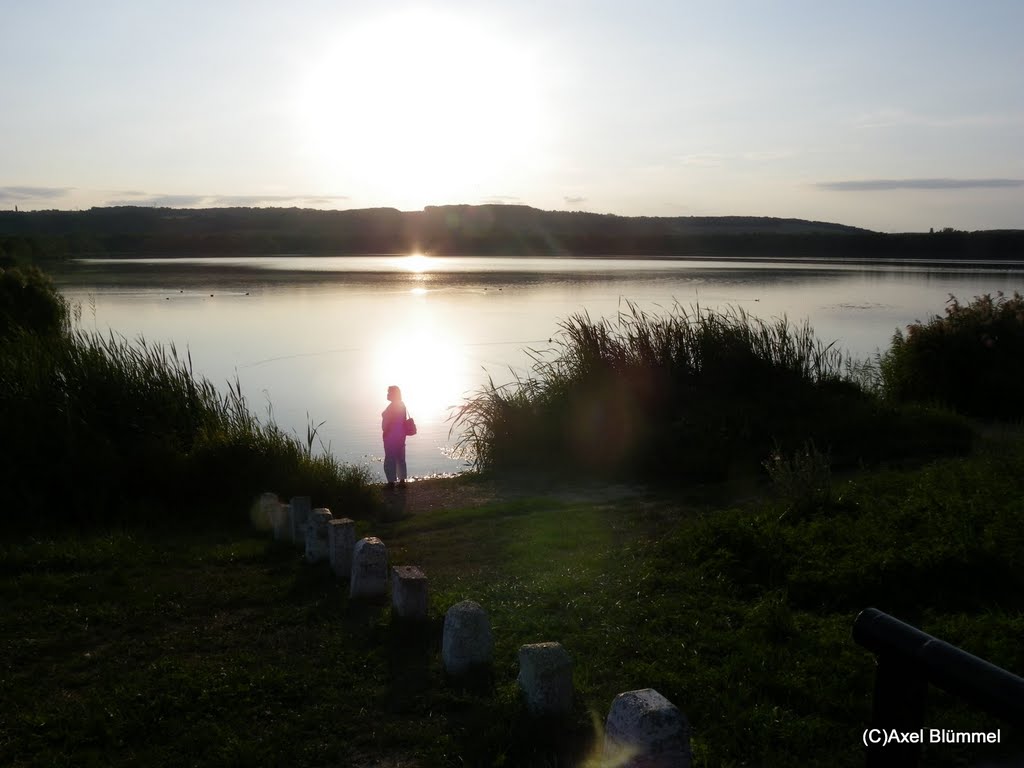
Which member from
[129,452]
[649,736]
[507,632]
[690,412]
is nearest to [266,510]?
[129,452]

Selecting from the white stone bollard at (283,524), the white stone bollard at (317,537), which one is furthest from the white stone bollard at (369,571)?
the white stone bollard at (283,524)

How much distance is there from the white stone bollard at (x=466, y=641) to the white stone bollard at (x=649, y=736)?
141 cm

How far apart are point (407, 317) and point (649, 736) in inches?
1175

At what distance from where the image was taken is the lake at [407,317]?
17.9 meters

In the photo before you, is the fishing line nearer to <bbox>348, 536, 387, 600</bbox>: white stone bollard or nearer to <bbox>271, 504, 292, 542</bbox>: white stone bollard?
<bbox>271, 504, 292, 542</bbox>: white stone bollard

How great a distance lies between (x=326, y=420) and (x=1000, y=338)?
1128 centimetres

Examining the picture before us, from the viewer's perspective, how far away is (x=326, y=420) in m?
16.2

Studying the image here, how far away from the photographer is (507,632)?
5121 millimetres

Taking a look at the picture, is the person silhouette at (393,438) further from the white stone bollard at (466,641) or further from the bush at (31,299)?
the bush at (31,299)

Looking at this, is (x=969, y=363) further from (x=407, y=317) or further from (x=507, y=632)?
(x=407, y=317)

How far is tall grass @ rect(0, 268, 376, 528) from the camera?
8664 millimetres

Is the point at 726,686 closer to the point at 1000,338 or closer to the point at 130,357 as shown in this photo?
the point at 130,357

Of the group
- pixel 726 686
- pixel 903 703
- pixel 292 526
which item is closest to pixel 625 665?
pixel 726 686

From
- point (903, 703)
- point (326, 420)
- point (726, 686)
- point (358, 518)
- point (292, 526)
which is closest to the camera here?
point (903, 703)
